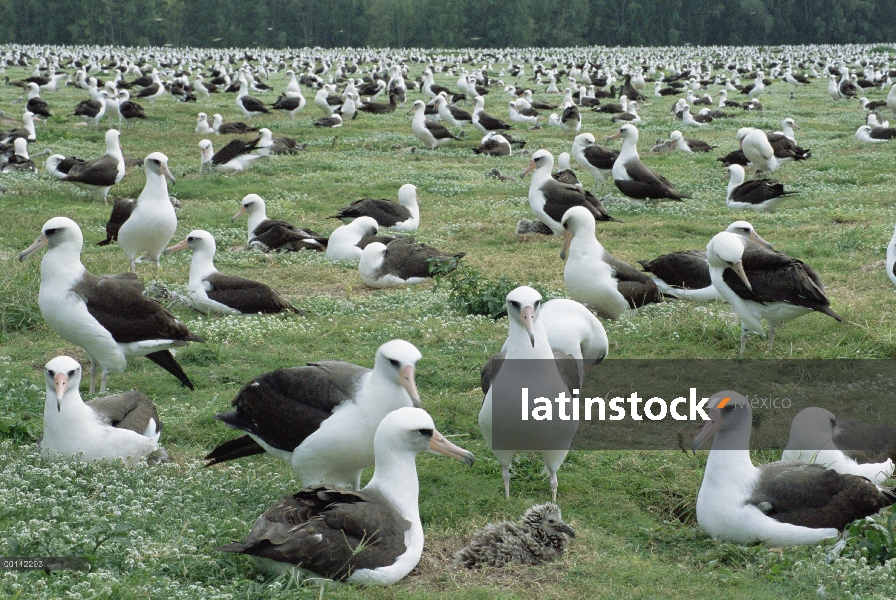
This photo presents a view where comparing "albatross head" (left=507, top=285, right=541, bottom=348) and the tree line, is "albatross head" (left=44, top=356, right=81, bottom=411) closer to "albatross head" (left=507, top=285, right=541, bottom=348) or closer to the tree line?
"albatross head" (left=507, top=285, right=541, bottom=348)

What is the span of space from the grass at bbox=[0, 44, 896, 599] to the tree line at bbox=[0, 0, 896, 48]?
3107 inches

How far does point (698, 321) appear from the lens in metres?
9.77

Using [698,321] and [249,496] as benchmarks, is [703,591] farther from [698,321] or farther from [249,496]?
[698,321]

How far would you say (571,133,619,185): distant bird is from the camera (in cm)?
1836

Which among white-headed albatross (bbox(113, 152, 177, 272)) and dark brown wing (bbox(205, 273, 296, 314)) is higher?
white-headed albatross (bbox(113, 152, 177, 272))

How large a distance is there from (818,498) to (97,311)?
5524 mm

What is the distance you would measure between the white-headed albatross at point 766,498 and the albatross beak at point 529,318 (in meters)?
1.16

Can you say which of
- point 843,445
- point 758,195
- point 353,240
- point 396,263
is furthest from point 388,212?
point 843,445

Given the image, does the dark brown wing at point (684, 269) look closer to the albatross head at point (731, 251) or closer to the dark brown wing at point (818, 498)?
the albatross head at point (731, 251)

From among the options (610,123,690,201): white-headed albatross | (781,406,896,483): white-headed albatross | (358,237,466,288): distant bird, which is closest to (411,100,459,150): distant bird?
(610,123,690,201): white-headed albatross

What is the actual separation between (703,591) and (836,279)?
7470 millimetres

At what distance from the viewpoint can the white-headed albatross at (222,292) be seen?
1032cm

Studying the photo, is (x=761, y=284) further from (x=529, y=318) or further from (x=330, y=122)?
(x=330, y=122)

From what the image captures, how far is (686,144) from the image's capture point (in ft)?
77.5
